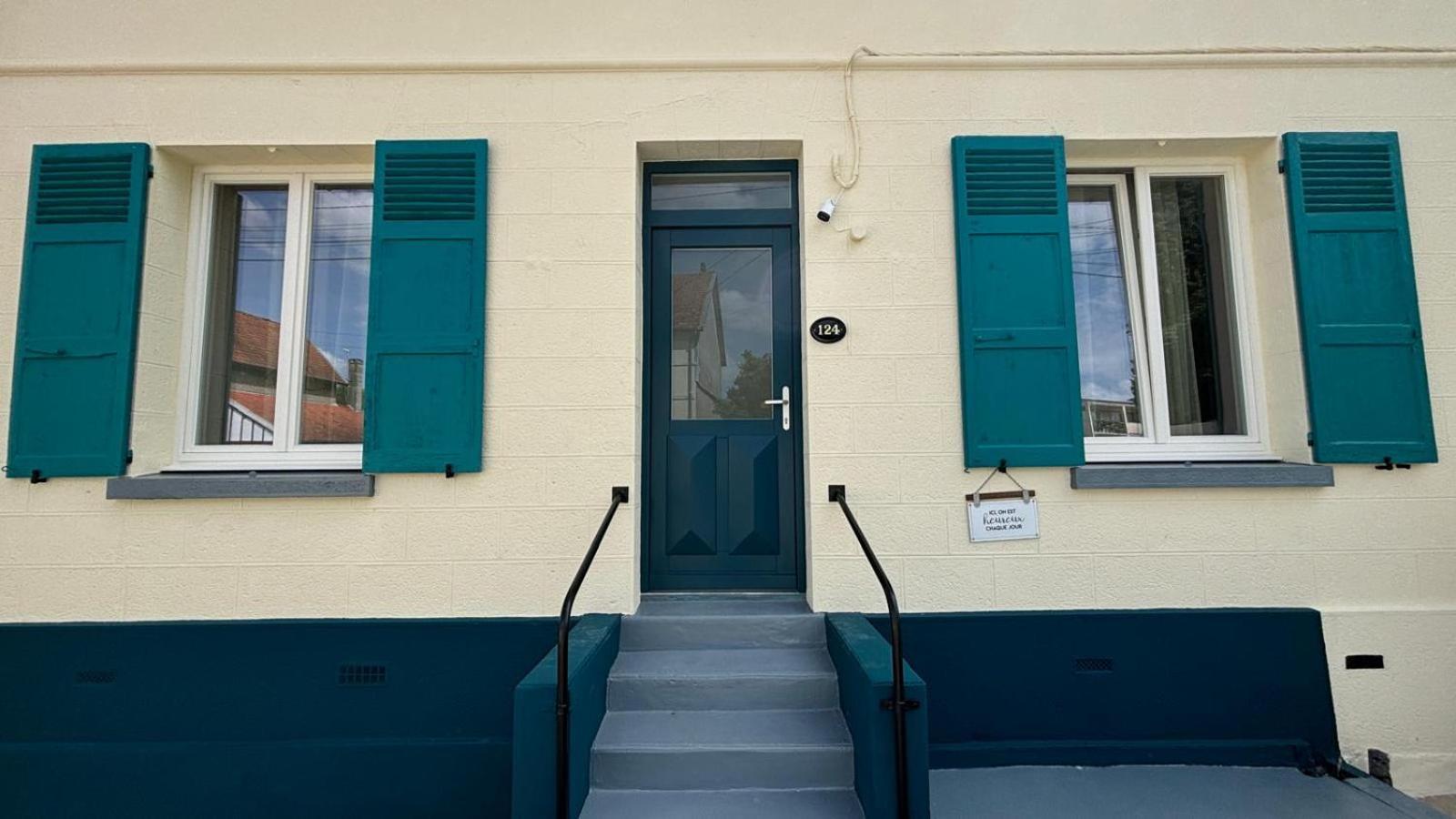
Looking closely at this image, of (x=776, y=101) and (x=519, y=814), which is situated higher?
(x=776, y=101)

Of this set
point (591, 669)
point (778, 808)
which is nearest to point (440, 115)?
point (591, 669)

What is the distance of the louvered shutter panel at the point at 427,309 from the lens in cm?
292

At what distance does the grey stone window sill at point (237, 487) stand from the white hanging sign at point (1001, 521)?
262 cm

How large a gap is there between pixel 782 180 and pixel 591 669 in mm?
2402

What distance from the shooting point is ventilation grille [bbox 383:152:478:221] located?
304 centimetres

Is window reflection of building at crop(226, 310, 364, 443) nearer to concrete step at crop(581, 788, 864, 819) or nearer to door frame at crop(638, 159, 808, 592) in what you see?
door frame at crop(638, 159, 808, 592)

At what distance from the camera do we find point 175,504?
291 centimetres

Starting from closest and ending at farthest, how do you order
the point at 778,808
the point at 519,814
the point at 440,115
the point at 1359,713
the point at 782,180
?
the point at 519,814 → the point at 778,808 → the point at 1359,713 → the point at 440,115 → the point at 782,180

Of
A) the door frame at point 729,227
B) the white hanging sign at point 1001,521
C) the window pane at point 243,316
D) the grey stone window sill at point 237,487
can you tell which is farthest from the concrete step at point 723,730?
the window pane at point 243,316

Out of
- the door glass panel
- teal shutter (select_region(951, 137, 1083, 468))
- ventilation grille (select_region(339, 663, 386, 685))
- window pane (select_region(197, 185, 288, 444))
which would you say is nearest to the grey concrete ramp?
teal shutter (select_region(951, 137, 1083, 468))

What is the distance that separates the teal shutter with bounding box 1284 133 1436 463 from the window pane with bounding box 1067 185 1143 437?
68cm

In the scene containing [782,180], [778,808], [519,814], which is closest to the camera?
[519,814]

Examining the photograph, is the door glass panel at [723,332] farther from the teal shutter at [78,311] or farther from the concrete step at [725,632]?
the teal shutter at [78,311]

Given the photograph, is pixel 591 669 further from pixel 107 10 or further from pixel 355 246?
pixel 107 10
